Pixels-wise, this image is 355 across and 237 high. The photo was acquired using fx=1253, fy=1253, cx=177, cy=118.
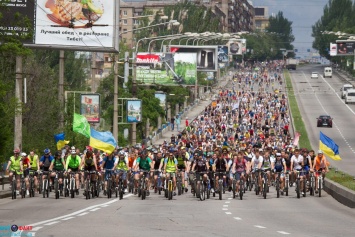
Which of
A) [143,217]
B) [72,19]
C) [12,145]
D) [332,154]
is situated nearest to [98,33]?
[72,19]

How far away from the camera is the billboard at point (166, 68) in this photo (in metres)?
94.3

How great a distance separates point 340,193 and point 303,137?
55.5 m

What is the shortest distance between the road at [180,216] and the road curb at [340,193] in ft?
0.84

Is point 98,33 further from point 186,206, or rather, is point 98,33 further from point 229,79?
point 229,79

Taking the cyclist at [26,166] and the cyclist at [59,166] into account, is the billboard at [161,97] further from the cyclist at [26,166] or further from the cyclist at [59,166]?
the cyclist at [59,166]

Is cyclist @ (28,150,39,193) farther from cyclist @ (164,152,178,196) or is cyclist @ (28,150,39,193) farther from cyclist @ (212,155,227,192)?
cyclist @ (212,155,227,192)

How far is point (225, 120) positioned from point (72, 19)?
1921 inches

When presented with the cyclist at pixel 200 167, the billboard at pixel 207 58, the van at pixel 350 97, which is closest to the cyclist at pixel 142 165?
the cyclist at pixel 200 167

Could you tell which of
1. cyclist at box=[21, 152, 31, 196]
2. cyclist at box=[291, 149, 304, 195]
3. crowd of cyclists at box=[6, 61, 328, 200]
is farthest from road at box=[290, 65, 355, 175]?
cyclist at box=[21, 152, 31, 196]

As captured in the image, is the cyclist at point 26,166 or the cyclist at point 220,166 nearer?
the cyclist at point 220,166

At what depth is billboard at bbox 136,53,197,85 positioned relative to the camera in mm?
94312

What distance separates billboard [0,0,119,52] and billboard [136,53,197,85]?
39940 millimetres

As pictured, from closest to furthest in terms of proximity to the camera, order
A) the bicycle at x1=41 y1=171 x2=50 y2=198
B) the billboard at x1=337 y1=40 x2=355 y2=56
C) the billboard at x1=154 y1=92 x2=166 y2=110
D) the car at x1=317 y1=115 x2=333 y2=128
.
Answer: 1. the bicycle at x1=41 y1=171 x2=50 y2=198
2. the billboard at x1=154 y1=92 x2=166 y2=110
3. the car at x1=317 y1=115 x2=333 y2=128
4. the billboard at x1=337 y1=40 x2=355 y2=56

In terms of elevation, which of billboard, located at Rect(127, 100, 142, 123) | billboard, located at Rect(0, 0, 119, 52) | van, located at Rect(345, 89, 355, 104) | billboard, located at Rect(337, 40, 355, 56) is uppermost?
billboard, located at Rect(337, 40, 355, 56)
